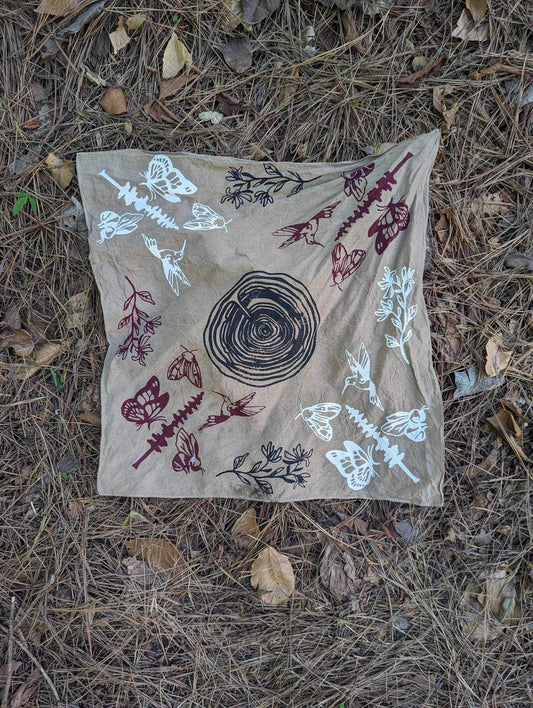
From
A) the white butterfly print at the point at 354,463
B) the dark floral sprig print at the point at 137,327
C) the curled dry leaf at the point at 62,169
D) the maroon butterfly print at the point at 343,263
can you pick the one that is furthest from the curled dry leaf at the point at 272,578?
the curled dry leaf at the point at 62,169

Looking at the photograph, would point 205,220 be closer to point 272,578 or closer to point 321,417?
point 321,417

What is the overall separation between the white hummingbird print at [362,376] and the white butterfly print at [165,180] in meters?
0.84

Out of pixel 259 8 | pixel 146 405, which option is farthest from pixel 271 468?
pixel 259 8

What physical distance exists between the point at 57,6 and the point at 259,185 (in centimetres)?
98

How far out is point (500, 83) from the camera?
5.41 ft

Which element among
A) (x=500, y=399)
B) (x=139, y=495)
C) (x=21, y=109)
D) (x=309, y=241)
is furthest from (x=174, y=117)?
(x=500, y=399)

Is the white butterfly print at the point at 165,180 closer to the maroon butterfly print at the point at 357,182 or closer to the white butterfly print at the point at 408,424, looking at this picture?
the maroon butterfly print at the point at 357,182

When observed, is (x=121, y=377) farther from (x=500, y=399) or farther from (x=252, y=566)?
(x=500, y=399)

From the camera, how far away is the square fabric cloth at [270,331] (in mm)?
1553

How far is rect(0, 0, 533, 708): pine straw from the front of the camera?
1.61 metres

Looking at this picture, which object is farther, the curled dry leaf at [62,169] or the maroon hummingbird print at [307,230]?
the curled dry leaf at [62,169]

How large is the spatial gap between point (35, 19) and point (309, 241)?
51.7 inches

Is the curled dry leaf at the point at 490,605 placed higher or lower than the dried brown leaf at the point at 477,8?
lower

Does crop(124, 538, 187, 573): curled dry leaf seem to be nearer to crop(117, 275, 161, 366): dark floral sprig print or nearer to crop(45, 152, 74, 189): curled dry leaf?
crop(117, 275, 161, 366): dark floral sprig print
